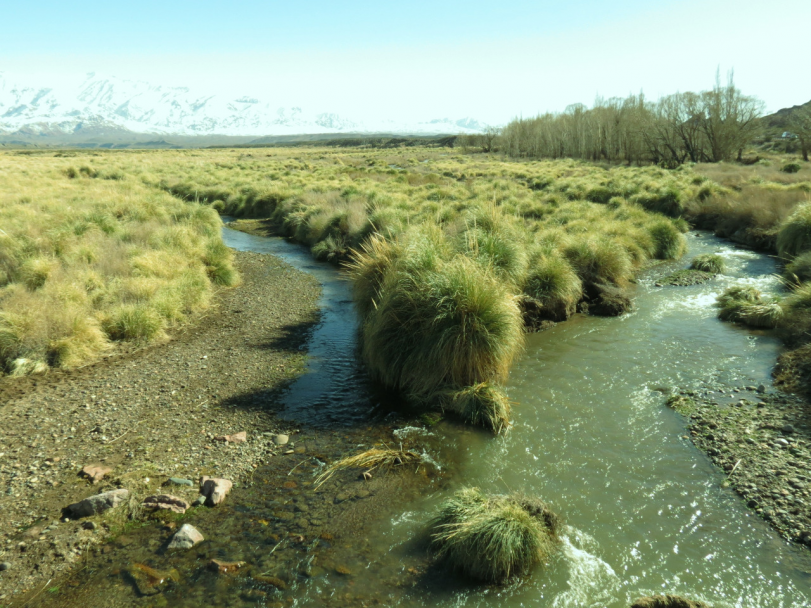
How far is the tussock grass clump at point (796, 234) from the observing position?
14164 mm

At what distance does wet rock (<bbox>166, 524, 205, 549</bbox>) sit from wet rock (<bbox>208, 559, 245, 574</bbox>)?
34 centimetres

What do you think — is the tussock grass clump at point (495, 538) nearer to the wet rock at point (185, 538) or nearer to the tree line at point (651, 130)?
the wet rock at point (185, 538)

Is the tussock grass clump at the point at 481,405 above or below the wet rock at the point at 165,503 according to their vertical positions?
→ above

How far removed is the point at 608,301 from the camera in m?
11.5

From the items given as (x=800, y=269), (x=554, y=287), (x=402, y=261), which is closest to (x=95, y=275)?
(x=402, y=261)

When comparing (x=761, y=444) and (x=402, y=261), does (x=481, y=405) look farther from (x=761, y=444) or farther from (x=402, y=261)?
(x=761, y=444)

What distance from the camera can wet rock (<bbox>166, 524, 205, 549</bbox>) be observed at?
15.3 ft

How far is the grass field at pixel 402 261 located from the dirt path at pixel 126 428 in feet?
3.50

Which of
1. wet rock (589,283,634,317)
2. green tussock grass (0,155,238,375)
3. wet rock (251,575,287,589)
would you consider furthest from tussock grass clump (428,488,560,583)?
wet rock (589,283,634,317)

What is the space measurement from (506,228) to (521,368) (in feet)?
16.3

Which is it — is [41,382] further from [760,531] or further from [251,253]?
[251,253]

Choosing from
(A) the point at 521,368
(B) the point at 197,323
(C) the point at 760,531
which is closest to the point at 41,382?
(B) the point at 197,323

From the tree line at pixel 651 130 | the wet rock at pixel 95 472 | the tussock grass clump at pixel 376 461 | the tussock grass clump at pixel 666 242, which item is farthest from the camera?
the tree line at pixel 651 130

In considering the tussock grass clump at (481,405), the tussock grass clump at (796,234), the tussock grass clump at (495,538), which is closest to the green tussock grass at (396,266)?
the tussock grass clump at (481,405)
